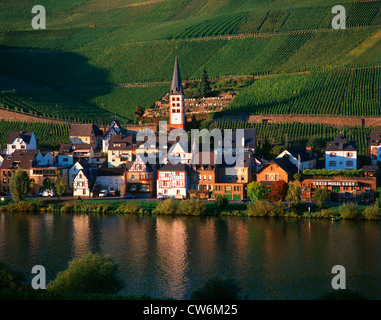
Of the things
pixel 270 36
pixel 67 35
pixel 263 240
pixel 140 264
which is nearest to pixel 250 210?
pixel 263 240

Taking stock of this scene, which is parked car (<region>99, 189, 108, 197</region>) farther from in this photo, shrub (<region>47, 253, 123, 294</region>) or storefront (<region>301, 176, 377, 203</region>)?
shrub (<region>47, 253, 123, 294</region>)

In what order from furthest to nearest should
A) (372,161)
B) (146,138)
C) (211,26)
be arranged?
(211,26) → (146,138) → (372,161)

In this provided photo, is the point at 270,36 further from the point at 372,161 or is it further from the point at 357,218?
the point at 357,218

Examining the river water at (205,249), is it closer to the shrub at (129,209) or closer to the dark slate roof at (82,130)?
the shrub at (129,209)

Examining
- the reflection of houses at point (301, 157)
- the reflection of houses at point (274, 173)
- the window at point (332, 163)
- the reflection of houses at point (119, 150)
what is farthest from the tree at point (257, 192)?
the reflection of houses at point (119, 150)

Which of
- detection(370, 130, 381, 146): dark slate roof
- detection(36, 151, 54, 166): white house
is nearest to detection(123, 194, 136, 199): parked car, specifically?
detection(36, 151, 54, 166): white house

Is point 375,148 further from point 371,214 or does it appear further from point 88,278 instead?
point 88,278

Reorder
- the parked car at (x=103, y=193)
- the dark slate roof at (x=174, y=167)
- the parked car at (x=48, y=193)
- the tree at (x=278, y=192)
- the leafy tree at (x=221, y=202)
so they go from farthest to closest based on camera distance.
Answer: the parked car at (x=48, y=193), the parked car at (x=103, y=193), the dark slate roof at (x=174, y=167), the tree at (x=278, y=192), the leafy tree at (x=221, y=202)
